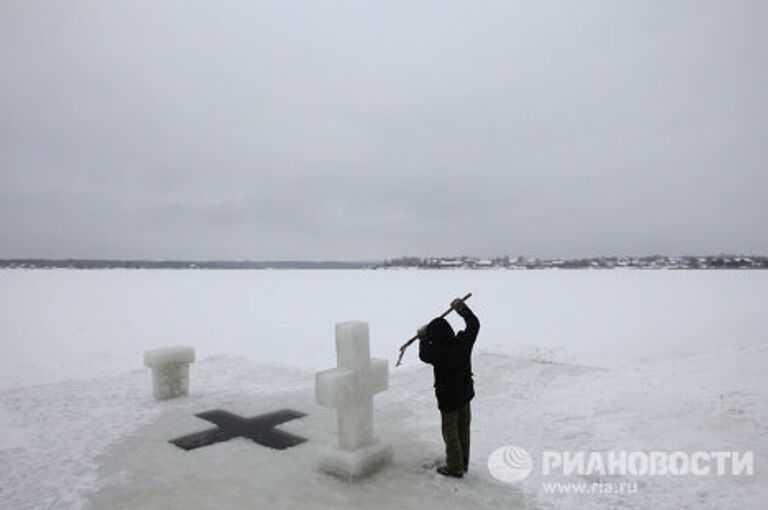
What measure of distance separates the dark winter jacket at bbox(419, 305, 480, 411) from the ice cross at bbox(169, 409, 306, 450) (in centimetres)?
251

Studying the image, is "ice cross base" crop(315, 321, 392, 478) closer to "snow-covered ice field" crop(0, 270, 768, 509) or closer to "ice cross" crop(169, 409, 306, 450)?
"snow-covered ice field" crop(0, 270, 768, 509)

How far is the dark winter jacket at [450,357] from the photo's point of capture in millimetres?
5672

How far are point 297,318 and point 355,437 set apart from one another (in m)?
20.3

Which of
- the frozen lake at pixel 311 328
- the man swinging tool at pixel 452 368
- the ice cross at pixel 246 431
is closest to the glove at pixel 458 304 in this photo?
the man swinging tool at pixel 452 368

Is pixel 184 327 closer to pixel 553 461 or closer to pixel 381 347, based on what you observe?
pixel 381 347

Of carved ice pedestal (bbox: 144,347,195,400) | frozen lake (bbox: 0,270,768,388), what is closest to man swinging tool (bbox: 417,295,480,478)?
carved ice pedestal (bbox: 144,347,195,400)

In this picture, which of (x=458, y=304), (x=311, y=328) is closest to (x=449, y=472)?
(x=458, y=304)

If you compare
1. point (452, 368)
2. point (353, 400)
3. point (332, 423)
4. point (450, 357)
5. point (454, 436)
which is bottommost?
point (332, 423)

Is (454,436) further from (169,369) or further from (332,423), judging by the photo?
(169,369)

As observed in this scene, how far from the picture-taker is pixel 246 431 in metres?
7.57

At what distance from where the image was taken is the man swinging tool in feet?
18.6

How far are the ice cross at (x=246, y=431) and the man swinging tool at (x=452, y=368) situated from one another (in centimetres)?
234

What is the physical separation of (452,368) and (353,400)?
4.09 ft

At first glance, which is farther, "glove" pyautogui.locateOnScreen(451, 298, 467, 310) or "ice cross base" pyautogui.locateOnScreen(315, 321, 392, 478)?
"ice cross base" pyautogui.locateOnScreen(315, 321, 392, 478)
